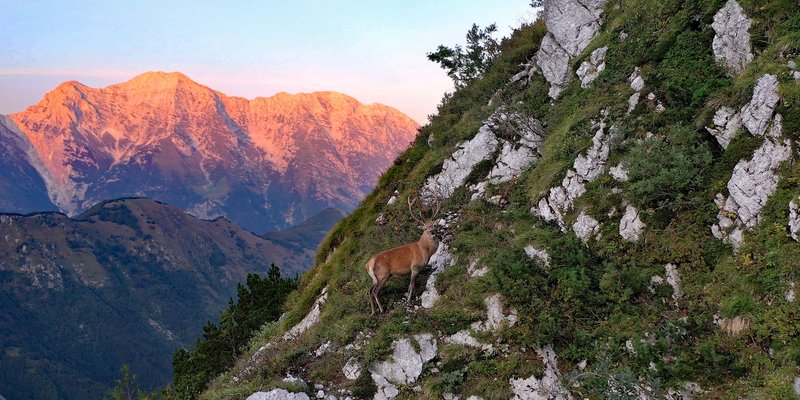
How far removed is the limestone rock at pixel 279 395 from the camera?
1111 cm

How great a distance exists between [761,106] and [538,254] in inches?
232

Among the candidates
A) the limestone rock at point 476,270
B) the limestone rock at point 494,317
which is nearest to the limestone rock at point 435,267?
the limestone rock at point 476,270

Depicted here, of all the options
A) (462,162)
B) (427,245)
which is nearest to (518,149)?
(462,162)

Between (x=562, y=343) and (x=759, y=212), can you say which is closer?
(x=759, y=212)

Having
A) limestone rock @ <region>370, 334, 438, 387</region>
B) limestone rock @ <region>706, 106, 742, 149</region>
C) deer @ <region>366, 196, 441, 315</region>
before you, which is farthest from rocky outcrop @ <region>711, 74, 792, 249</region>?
deer @ <region>366, 196, 441, 315</region>

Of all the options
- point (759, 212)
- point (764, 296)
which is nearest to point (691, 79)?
point (759, 212)

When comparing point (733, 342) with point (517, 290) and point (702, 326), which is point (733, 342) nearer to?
point (702, 326)

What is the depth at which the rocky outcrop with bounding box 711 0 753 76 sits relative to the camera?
1266cm

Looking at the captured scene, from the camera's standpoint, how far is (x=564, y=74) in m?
19.2

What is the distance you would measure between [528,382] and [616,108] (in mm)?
8784

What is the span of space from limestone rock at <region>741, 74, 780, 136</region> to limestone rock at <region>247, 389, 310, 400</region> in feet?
38.3

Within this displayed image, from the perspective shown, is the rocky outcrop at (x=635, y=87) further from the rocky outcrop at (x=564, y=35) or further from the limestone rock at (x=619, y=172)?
the rocky outcrop at (x=564, y=35)

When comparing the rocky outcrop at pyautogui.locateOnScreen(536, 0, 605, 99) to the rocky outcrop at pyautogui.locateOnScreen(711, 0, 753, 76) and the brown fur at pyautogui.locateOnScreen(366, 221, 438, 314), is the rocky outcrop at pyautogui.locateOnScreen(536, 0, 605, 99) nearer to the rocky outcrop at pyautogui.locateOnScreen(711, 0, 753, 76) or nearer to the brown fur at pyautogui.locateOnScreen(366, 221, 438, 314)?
the rocky outcrop at pyautogui.locateOnScreen(711, 0, 753, 76)

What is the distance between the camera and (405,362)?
11422 mm
